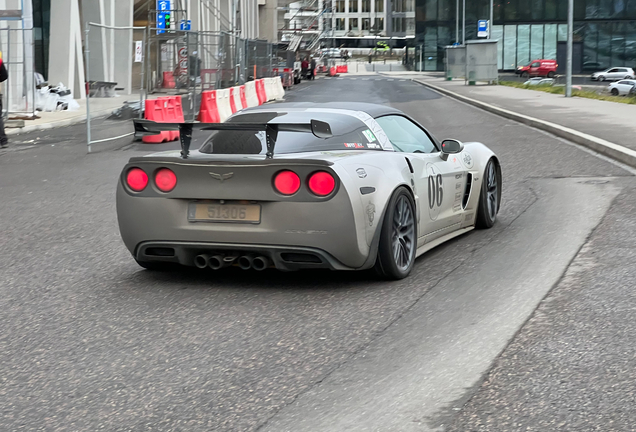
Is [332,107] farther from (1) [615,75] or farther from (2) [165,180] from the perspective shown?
(1) [615,75]

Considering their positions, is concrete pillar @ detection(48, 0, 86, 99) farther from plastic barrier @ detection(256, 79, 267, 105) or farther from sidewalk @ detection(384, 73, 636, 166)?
sidewalk @ detection(384, 73, 636, 166)

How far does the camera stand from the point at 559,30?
82.4 meters

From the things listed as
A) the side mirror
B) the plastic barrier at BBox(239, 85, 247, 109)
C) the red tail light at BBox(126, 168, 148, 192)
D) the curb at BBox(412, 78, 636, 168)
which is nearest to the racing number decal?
the side mirror

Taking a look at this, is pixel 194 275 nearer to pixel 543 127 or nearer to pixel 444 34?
pixel 543 127

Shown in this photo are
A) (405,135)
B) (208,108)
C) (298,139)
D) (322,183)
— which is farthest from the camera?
(208,108)

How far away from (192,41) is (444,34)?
6951 centimetres

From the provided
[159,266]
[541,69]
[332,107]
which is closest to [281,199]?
[159,266]

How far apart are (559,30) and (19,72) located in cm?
6570

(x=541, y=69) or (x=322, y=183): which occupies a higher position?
(x=541, y=69)

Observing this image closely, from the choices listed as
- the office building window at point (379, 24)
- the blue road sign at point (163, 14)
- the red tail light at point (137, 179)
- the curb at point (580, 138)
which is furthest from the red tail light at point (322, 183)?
the office building window at point (379, 24)

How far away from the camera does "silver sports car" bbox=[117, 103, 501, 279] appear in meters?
5.66

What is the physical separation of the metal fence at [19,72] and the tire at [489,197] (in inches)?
712

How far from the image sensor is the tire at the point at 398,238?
594 cm

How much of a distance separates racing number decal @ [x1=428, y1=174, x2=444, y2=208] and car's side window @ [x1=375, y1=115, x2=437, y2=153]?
0.28 m
